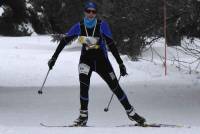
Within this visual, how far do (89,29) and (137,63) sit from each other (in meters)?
13.6

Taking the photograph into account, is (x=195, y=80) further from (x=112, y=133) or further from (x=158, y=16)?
(x=112, y=133)

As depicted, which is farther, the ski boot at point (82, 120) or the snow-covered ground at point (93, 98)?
the snow-covered ground at point (93, 98)

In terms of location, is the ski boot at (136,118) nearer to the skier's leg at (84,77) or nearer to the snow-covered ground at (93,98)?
the skier's leg at (84,77)

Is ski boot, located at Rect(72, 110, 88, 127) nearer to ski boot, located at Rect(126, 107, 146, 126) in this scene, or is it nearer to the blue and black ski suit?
the blue and black ski suit

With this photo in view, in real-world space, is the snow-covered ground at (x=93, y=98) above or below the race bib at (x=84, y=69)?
below

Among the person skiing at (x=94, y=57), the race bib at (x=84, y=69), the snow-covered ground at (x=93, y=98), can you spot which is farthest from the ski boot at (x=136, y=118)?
the race bib at (x=84, y=69)

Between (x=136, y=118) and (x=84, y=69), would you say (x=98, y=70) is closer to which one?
(x=84, y=69)

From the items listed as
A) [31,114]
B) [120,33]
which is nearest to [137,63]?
[120,33]

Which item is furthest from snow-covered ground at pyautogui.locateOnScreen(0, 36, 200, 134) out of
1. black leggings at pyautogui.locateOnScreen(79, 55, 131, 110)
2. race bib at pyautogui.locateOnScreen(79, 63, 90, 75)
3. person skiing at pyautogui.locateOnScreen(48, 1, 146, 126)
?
race bib at pyautogui.locateOnScreen(79, 63, 90, 75)

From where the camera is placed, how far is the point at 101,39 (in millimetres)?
9438

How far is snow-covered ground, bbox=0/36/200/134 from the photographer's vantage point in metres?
10.9

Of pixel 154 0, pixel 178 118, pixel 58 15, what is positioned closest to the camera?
pixel 178 118

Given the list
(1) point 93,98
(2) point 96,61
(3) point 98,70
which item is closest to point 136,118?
(3) point 98,70

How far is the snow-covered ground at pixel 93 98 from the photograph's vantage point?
10914mm
